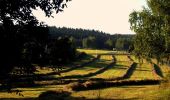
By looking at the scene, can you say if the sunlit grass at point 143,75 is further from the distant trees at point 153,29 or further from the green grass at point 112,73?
the distant trees at point 153,29

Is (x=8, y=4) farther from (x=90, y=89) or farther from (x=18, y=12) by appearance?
(x=90, y=89)

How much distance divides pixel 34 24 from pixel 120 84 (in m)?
45.2

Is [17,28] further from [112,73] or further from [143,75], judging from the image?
[112,73]

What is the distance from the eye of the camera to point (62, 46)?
1847 cm

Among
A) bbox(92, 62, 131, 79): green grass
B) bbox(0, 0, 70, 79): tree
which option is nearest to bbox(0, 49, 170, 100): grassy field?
bbox(92, 62, 131, 79): green grass

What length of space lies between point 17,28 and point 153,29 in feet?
129

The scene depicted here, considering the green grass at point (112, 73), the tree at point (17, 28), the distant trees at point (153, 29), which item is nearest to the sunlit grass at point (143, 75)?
the green grass at point (112, 73)

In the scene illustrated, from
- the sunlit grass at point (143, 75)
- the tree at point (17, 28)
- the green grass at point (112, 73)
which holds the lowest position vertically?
the sunlit grass at point (143, 75)

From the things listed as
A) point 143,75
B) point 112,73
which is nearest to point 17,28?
point 143,75

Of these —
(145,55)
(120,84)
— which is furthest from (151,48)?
(120,84)

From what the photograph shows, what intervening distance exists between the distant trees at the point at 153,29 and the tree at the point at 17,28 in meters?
34.4

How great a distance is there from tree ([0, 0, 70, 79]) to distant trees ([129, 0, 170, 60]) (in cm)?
3442

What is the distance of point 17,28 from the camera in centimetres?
1709

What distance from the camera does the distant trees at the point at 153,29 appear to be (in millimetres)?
51562
